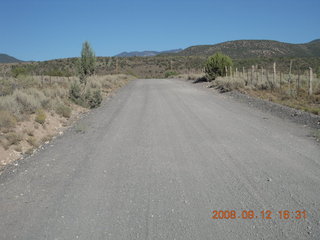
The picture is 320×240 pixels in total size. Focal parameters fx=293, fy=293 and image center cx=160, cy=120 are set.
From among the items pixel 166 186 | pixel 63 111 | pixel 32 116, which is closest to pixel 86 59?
pixel 63 111

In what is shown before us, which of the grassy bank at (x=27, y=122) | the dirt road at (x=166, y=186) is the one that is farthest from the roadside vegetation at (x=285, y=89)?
the grassy bank at (x=27, y=122)

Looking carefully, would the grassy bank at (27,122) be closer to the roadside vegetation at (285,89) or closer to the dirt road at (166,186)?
the dirt road at (166,186)

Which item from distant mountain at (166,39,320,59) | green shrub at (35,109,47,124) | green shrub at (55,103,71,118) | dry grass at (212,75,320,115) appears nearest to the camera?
green shrub at (35,109,47,124)

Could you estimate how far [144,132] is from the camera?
9.32m

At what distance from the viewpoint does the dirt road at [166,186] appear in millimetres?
3881

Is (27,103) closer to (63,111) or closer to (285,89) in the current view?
(63,111)

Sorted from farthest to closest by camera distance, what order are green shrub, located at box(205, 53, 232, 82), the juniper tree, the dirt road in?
green shrub, located at box(205, 53, 232, 82)
the juniper tree
the dirt road

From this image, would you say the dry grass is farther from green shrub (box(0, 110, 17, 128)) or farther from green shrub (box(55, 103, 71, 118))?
green shrub (box(0, 110, 17, 128))
